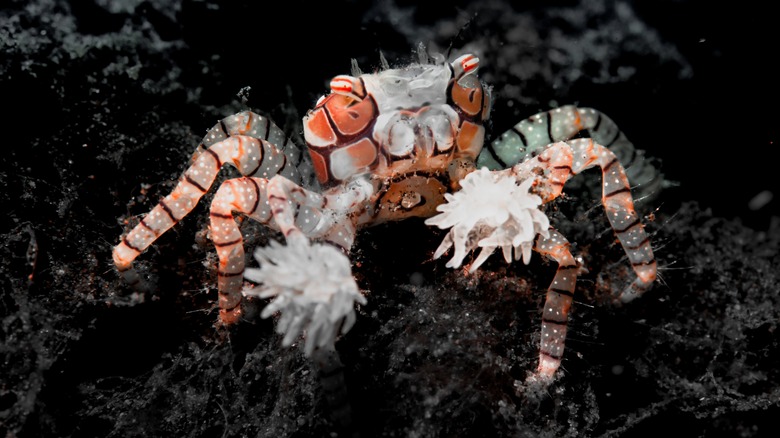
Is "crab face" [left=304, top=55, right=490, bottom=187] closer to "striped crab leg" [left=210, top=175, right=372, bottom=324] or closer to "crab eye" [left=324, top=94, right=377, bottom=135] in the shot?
"crab eye" [left=324, top=94, right=377, bottom=135]

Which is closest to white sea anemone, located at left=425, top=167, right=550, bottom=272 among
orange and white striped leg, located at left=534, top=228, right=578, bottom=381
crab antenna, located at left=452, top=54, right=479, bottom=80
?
orange and white striped leg, located at left=534, top=228, right=578, bottom=381

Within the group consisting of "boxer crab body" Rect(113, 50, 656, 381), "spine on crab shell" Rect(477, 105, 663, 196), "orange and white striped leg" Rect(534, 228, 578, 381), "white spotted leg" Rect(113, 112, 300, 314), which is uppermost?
"white spotted leg" Rect(113, 112, 300, 314)

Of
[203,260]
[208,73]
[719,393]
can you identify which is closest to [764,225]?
[719,393]

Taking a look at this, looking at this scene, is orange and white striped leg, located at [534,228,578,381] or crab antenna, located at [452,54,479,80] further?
crab antenna, located at [452,54,479,80]

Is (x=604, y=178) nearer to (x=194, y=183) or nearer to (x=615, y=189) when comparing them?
(x=615, y=189)

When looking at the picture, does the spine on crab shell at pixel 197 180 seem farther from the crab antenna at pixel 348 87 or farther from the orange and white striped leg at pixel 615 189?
the orange and white striped leg at pixel 615 189

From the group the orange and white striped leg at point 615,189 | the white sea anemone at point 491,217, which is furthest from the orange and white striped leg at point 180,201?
the orange and white striped leg at point 615,189

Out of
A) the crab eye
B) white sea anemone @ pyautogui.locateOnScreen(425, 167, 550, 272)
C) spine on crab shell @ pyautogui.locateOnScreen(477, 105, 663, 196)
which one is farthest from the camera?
spine on crab shell @ pyautogui.locateOnScreen(477, 105, 663, 196)

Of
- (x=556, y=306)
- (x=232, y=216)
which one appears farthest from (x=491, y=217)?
(x=232, y=216)
